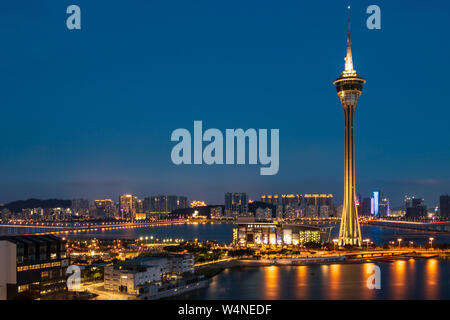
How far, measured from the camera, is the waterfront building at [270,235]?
21453 mm

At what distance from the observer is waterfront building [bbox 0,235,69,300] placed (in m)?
7.86

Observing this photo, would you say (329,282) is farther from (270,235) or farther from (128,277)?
(270,235)

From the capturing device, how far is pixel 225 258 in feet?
52.4

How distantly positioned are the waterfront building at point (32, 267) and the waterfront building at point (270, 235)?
→ 1311 cm

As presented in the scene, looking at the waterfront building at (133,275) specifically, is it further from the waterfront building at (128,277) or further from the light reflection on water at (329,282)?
the light reflection on water at (329,282)

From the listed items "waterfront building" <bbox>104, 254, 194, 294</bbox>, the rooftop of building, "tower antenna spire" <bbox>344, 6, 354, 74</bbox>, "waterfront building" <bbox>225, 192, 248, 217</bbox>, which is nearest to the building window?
the rooftop of building

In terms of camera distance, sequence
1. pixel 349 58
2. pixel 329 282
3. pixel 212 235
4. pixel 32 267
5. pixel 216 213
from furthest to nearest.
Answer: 1. pixel 216 213
2. pixel 212 235
3. pixel 349 58
4. pixel 329 282
5. pixel 32 267

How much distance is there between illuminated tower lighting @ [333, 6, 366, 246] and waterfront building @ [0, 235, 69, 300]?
13.5 meters

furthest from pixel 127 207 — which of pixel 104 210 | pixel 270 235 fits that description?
pixel 270 235

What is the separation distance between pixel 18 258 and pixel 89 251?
12.0m

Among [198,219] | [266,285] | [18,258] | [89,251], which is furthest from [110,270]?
[198,219]

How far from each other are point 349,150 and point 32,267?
1510 cm

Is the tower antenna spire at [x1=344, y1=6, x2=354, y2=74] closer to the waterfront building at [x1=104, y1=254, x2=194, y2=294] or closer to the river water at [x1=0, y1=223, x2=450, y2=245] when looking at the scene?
the river water at [x1=0, y1=223, x2=450, y2=245]

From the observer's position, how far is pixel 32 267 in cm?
820
